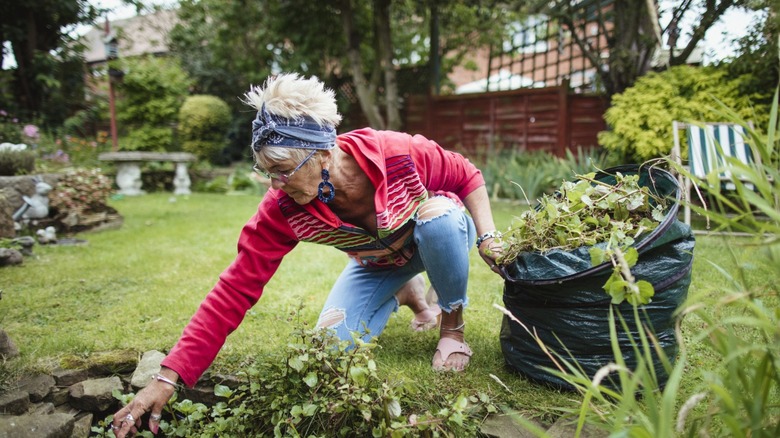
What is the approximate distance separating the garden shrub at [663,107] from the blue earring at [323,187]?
4.18 m

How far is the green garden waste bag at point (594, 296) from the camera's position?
1.58 metres

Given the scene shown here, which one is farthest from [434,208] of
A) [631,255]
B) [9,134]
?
[9,134]

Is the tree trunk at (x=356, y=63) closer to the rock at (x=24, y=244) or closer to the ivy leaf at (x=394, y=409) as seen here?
the rock at (x=24, y=244)

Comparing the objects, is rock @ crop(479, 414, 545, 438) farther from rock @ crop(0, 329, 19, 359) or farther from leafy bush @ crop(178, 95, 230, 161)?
leafy bush @ crop(178, 95, 230, 161)

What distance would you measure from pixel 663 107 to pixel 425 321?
14.3 ft

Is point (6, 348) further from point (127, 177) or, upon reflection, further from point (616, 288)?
point (127, 177)

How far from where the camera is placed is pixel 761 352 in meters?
0.91

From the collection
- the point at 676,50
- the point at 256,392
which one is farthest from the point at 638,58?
the point at 256,392

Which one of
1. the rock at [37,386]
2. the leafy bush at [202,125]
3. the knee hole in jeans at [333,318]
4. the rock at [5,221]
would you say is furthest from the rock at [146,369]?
the leafy bush at [202,125]

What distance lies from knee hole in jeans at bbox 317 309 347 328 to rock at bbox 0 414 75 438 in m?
0.93

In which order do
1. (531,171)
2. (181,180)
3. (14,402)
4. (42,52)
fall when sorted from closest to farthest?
(14,402) < (531,171) < (181,180) < (42,52)

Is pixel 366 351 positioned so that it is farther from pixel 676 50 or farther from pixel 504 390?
pixel 676 50

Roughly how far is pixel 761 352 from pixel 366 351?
1022mm

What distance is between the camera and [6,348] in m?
2.05
